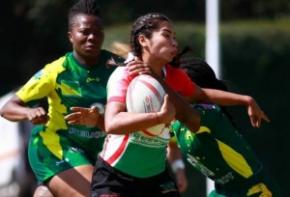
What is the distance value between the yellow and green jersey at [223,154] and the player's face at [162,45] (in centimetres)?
60

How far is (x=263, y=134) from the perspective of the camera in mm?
13344

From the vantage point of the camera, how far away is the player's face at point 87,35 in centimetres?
748

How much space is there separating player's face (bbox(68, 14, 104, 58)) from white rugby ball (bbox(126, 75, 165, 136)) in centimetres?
128

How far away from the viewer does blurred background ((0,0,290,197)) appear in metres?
13.3

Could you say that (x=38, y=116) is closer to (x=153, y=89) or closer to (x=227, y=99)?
(x=153, y=89)

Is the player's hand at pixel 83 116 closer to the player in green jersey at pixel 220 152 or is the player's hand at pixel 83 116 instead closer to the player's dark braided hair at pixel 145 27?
the player's dark braided hair at pixel 145 27

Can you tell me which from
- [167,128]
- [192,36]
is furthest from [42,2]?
[167,128]

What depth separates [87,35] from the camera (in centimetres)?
748

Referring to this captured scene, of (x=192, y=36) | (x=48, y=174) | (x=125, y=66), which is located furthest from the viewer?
(x=192, y=36)

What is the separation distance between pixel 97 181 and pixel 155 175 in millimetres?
304

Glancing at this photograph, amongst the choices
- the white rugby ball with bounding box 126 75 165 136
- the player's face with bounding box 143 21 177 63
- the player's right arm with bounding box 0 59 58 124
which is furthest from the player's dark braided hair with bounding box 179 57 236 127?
the player's right arm with bounding box 0 59 58 124

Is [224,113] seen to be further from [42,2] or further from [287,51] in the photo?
[42,2]

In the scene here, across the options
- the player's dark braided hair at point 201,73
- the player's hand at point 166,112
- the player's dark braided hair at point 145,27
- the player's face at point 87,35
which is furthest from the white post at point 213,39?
the player's hand at point 166,112

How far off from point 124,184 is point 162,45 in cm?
74
